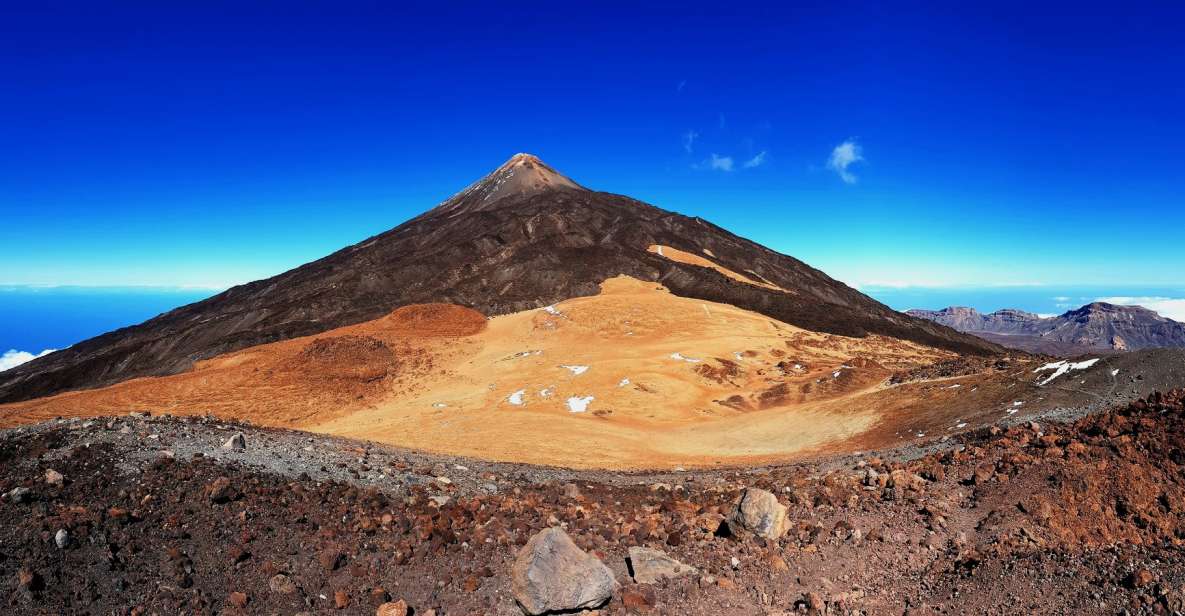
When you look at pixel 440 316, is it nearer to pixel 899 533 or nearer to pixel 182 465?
pixel 182 465

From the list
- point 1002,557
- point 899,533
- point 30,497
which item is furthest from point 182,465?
point 1002,557

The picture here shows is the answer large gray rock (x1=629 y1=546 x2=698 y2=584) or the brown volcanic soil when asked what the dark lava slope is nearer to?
the brown volcanic soil

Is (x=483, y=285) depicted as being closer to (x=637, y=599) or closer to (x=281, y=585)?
(x=281, y=585)

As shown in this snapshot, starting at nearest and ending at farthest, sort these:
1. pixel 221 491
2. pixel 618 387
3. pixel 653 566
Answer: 1. pixel 653 566
2. pixel 221 491
3. pixel 618 387

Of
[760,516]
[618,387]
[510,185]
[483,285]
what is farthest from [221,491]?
[510,185]

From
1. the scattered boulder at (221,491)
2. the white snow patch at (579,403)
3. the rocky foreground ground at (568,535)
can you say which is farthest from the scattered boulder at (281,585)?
the white snow patch at (579,403)

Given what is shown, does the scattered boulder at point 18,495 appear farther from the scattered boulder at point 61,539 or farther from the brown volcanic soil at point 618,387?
the brown volcanic soil at point 618,387
